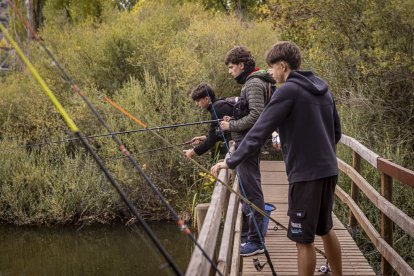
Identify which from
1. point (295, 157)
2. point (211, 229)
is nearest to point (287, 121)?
point (295, 157)

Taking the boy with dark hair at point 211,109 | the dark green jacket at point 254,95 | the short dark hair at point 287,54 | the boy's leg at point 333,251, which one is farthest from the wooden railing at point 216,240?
the short dark hair at point 287,54

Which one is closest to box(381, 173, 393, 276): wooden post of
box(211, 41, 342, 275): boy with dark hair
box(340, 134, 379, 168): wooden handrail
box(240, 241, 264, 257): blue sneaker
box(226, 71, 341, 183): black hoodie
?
box(340, 134, 379, 168): wooden handrail

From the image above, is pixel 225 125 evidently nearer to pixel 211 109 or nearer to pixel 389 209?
pixel 211 109

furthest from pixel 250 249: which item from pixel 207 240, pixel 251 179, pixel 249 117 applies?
pixel 207 240

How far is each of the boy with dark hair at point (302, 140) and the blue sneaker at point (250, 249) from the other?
1525 millimetres

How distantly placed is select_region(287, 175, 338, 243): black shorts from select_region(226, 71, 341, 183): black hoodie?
0.05 meters

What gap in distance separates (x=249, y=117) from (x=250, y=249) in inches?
48.4

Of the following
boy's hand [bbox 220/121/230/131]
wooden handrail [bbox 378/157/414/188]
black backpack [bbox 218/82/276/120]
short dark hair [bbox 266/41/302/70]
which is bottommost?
wooden handrail [bbox 378/157/414/188]

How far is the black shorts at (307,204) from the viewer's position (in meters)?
3.35

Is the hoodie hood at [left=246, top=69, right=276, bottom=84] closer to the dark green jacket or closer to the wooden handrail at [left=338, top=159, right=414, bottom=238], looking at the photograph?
the dark green jacket

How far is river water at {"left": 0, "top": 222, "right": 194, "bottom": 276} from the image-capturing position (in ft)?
30.4

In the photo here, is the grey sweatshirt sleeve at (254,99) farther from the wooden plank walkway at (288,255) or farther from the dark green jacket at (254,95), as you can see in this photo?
the wooden plank walkway at (288,255)

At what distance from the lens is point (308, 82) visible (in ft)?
10.9

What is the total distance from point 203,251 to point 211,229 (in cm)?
49
